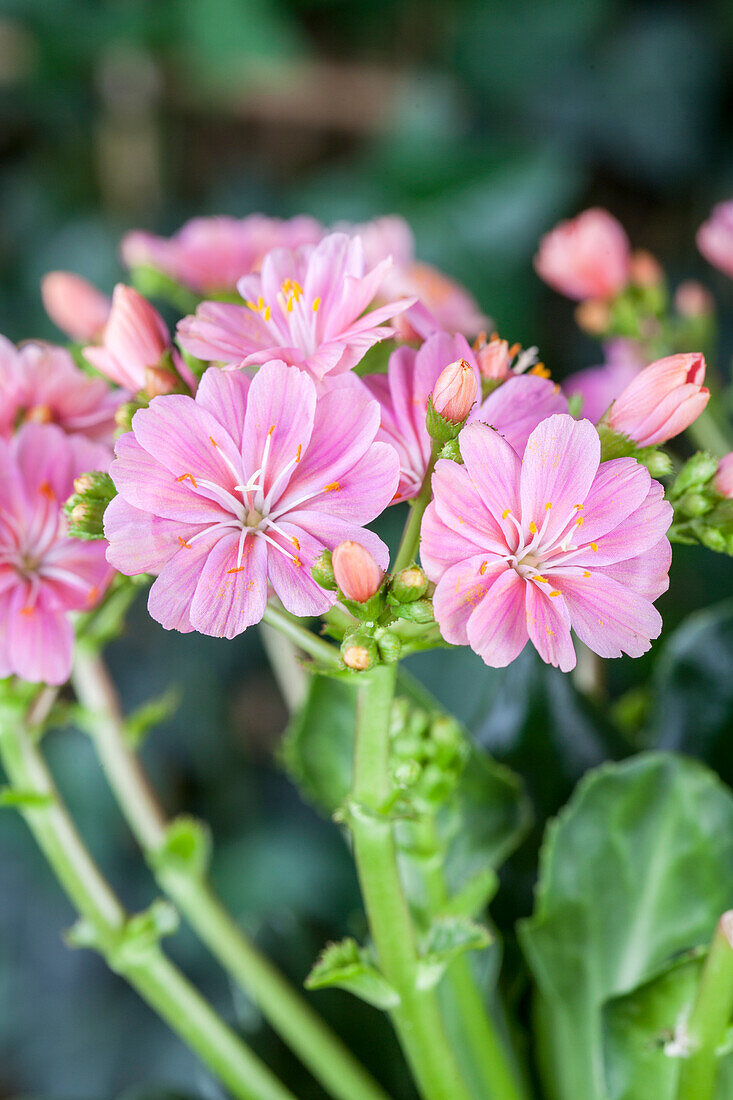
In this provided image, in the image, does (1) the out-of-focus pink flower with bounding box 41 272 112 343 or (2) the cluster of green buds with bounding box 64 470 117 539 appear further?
(1) the out-of-focus pink flower with bounding box 41 272 112 343

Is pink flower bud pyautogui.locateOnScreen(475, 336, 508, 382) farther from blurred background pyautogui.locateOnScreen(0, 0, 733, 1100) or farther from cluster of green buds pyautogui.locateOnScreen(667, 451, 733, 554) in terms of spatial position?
blurred background pyautogui.locateOnScreen(0, 0, 733, 1100)

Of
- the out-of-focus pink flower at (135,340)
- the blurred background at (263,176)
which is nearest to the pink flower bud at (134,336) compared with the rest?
the out-of-focus pink flower at (135,340)

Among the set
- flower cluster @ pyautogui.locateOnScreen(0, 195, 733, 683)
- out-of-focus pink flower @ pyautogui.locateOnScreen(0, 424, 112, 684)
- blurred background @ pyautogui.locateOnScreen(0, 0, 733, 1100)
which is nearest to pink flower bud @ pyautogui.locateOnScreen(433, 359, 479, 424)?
flower cluster @ pyautogui.locateOnScreen(0, 195, 733, 683)

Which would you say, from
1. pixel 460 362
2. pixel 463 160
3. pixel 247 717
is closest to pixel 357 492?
pixel 460 362

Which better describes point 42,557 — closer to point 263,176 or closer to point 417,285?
point 417,285

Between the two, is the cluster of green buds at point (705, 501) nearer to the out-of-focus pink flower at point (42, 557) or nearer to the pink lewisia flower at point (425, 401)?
the pink lewisia flower at point (425, 401)

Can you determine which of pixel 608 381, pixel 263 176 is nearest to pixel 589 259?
pixel 608 381

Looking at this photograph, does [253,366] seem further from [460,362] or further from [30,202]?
[30,202]
